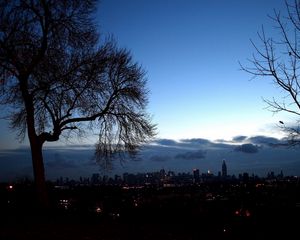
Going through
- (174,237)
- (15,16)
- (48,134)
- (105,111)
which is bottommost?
(174,237)

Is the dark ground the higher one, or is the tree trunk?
the tree trunk

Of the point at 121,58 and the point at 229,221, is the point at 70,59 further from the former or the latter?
the point at 229,221

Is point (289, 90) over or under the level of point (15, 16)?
under

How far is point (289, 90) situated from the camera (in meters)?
9.18

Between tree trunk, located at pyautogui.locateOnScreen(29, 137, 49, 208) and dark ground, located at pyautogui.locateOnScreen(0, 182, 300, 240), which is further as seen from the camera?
tree trunk, located at pyautogui.locateOnScreen(29, 137, 49, 208)

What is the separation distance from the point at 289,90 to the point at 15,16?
41.4ft

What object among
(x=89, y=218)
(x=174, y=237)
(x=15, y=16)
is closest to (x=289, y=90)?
(x=174, y=237)

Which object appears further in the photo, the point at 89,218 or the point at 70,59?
the point at 70,59

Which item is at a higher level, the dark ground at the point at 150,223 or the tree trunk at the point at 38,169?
the tree trunk at the point at 38,169

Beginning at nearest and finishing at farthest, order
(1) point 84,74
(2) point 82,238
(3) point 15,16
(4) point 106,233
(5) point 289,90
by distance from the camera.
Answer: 1. (5) point 289,90
2. (2) point 82,238
3. (4) point 106,233
4. (3) point 15,16
5. (1) point 84,74

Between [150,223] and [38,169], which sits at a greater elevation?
[38,169]

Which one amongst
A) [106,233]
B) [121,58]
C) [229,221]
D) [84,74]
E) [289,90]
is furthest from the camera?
[121,58]

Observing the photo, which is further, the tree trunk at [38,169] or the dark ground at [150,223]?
the tree trunk at [38,169]

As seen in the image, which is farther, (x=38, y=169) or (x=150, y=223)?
(x=38, y=169)
